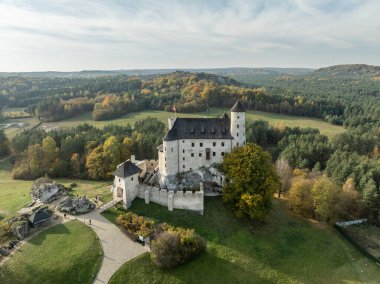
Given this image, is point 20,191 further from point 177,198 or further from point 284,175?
point 284,175

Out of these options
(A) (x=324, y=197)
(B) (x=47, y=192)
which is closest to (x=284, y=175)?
(A) (x=324, y=197)

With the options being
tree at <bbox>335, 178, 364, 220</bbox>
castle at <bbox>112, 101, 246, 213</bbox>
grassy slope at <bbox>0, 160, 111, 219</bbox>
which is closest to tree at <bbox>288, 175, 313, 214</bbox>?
tree at <bbox>335, 178, 364, 220</bbox>

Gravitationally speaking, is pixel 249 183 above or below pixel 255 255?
above

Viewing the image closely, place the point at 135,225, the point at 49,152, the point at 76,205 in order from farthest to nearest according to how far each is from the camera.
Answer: the point at 49,152 → the point at 76,205 → the point at 135,225

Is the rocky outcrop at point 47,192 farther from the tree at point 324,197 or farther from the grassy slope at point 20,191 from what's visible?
the tree at point 324,197

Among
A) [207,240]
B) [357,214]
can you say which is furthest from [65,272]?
[357,214]

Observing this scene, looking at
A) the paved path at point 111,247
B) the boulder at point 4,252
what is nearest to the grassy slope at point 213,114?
the paved path at point 111,247
